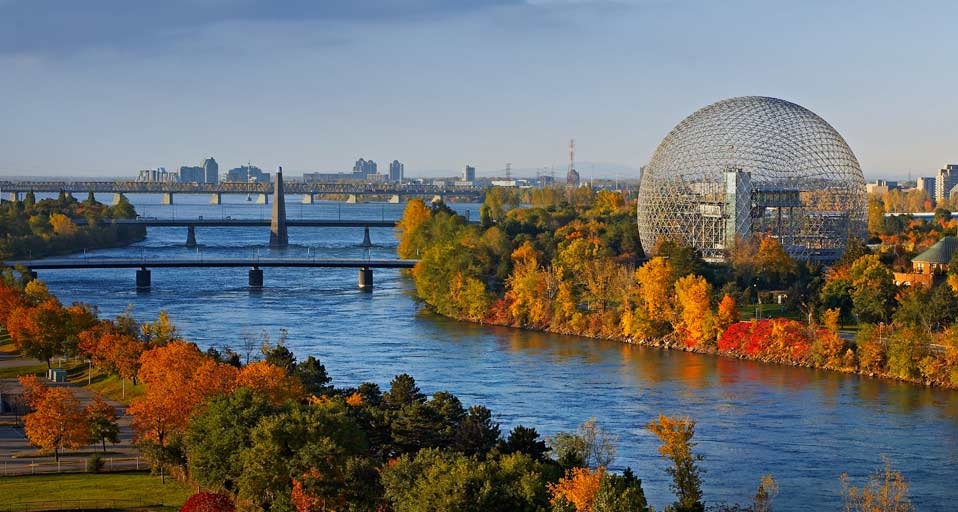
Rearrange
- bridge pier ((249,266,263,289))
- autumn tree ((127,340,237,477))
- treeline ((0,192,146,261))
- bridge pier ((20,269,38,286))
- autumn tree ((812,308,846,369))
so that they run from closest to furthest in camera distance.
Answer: autumn tree ((127,340,237,477)) < autumn tree ((812,308,846,369)) < bridge pier ((20,269,38,286)) < bridge pier ((249,266,263,289)) < treeline ((0,192,146,261))

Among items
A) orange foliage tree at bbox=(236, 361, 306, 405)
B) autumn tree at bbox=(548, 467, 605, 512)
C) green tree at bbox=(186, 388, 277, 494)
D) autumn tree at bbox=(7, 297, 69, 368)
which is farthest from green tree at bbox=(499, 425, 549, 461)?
autumn tree at bbox=(7, 297, 69, 368)

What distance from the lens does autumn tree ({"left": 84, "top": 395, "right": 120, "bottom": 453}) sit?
27.8m

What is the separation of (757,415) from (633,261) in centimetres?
2673

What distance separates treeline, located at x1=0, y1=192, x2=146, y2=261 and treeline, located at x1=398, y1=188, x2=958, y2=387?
2465 cm

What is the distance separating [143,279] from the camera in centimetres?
6106

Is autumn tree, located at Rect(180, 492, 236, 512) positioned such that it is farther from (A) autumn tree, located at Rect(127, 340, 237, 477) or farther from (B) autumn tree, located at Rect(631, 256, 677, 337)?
(B) autumn tree, located at Rect(631, 256, 677, 337)

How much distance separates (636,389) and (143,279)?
3201 cm

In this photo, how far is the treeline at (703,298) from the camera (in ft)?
126

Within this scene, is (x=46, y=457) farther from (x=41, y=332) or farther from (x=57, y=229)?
(x=57, y=229)

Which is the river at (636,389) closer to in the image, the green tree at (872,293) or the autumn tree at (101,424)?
the green tree at (872,293)

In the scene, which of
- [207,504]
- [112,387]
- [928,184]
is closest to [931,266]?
[112,387]

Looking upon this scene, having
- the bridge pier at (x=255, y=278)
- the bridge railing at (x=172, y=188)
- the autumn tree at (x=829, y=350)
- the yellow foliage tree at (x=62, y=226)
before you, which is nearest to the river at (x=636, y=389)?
the autumn tree at (x=829, y=350)

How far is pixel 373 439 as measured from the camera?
80.2 feet

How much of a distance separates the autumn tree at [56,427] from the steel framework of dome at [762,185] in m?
31.7
